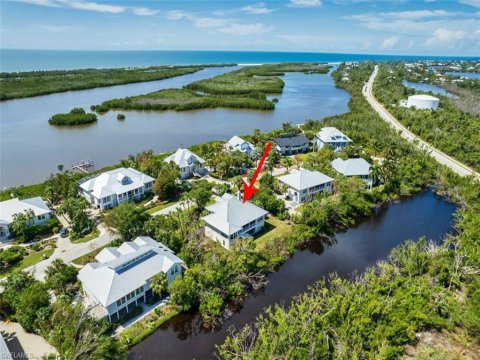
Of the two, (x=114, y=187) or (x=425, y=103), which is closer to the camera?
(x=114, y=187)

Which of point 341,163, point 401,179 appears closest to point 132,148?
point 341,163

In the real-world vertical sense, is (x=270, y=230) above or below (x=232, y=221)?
below

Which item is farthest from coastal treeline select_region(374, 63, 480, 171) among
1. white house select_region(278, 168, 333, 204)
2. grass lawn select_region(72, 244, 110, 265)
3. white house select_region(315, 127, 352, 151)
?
grass lawn select_region(72, 244, 110, 265)

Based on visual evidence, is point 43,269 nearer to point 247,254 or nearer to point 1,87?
point 247,254

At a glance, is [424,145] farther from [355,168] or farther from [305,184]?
[305,184]

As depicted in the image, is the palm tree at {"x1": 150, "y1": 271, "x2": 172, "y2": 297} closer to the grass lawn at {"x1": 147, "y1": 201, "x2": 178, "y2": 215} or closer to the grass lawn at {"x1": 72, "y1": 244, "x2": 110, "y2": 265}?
the grass lawn at {"x1": 72, "y1": 244, "x2": 110, "y2": 265}

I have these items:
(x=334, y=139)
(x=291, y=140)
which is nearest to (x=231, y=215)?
(x=291, y=140)

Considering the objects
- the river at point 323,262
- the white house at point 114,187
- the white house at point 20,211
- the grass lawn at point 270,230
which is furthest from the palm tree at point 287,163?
the white house at point 20,211
